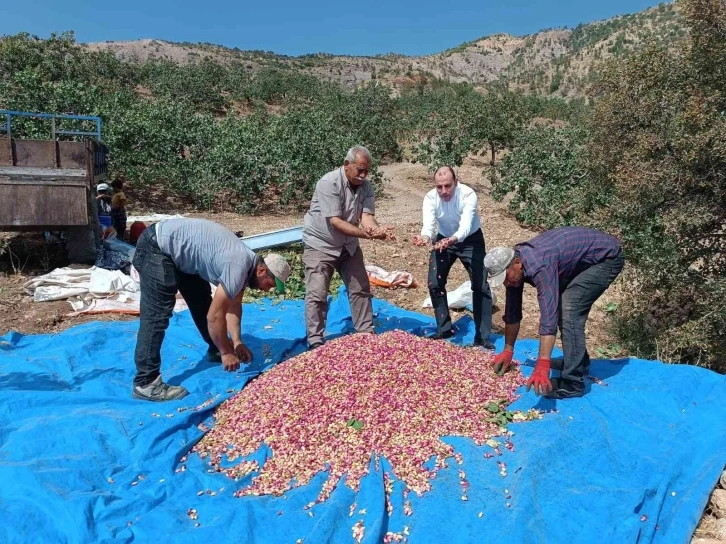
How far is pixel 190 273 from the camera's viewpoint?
390 cm

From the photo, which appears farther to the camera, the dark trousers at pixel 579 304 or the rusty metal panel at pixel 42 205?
the rusty metal panel at pixel 42 205

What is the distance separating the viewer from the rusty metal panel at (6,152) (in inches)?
300

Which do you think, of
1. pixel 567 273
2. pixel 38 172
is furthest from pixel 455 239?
pixel 38 172

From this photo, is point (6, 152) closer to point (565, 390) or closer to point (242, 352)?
point (242, 352)

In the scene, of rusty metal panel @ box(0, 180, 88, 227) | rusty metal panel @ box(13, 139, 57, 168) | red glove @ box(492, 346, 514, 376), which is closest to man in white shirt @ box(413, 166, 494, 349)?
red glove @ box(492, 346, 514, 376)

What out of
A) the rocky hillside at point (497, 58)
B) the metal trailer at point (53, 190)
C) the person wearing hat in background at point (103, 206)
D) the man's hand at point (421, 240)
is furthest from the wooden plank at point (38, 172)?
the rocky hillside at point (497, 58)

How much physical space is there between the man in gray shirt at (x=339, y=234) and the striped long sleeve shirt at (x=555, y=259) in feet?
4.08

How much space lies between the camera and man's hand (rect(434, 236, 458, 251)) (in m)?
4.56

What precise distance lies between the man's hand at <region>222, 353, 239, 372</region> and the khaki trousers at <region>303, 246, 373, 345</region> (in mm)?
841

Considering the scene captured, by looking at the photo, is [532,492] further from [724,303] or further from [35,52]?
[35,52]

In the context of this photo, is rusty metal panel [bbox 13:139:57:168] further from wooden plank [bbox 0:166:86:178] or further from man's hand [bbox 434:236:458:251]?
man's hand [bbox 434:236:458:251]

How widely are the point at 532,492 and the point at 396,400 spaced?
1.03 meters

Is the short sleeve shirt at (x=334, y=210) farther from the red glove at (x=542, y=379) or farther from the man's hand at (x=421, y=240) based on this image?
the red glove at (x=542, y=379)

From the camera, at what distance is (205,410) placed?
145 inches
